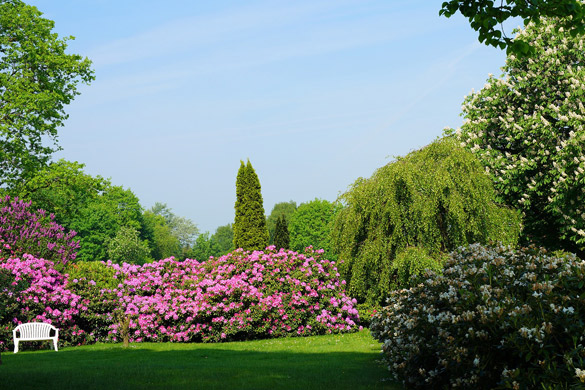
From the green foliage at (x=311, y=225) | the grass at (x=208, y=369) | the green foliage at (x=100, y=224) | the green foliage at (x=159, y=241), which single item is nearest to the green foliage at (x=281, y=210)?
the green foliage at (x=159, y=241)

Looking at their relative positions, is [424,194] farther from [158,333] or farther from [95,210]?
[95,210]

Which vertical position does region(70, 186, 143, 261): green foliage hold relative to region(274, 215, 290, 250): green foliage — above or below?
above

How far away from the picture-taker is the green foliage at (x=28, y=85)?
2425cm

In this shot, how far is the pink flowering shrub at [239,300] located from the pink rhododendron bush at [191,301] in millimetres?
30

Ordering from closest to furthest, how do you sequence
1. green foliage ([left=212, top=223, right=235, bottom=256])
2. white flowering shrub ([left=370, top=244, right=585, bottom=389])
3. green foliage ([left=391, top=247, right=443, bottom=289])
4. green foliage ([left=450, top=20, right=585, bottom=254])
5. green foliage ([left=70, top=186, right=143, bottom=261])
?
white flowering shrub ([left=370, top=244, right=585, bottom=389]), green foliage ([left=391, top=247, right=443, bottom=289]), green foliage ([left=450, top=20, right=585, bottom=254]), green foliage ([left=70, top=186, right=143, bottom=261]), green foliage ([left=212, top=223, right=235, bottom=256])

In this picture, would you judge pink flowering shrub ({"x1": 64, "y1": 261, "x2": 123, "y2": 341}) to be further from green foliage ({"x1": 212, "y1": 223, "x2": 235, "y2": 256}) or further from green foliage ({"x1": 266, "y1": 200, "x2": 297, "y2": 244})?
green foliage ({"x1": 212, "y1": 223, "x2": 235, "y2": 256})

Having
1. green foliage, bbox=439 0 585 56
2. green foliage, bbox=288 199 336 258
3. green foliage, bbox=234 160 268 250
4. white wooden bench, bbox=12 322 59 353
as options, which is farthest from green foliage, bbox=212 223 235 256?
green foliage, bbox=439 0 585 56

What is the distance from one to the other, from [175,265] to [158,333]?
2538 millimetres

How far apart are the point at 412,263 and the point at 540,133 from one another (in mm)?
7747

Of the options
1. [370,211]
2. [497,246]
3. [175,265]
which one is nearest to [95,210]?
[175,265]

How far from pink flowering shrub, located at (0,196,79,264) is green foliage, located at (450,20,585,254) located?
15.1 metres

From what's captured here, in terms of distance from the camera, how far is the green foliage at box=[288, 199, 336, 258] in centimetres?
6166

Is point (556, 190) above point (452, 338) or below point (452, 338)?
above

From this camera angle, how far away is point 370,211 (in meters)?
16.8
